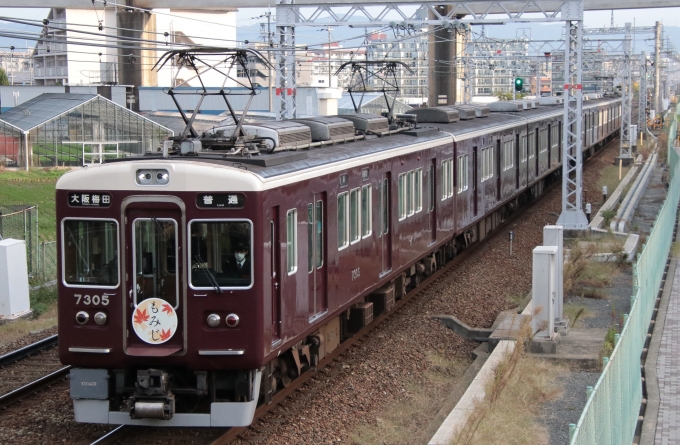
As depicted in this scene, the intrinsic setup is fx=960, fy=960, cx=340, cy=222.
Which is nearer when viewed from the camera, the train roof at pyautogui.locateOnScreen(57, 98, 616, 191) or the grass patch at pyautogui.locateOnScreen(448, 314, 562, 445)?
the train roof at pyautogui.locateOnScreen(57, 98, 616, 191)

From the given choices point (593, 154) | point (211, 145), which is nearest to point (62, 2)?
point (593, 154)

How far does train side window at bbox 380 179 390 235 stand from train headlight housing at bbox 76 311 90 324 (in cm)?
461

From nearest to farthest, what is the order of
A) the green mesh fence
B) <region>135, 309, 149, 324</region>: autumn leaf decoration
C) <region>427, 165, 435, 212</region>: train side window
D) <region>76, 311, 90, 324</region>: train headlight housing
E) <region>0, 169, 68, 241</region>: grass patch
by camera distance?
the green mesh fence, <region>135, 309, 149, 324</region>: autumn leaf decoration, <region>76, 311, 90, 324</region>: train headlight housing, <region>427, 165, 435, 212</region>: train side window, <region>0, 169, 68, 241</region>: grass patch

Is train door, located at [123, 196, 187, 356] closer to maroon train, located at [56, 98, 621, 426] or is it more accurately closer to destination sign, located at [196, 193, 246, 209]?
maroon train, located at [56, 98, 621, 426]

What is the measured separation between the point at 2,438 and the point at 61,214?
203cm

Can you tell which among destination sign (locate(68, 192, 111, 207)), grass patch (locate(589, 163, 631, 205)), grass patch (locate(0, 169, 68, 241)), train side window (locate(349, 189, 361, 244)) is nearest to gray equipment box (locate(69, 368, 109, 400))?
destination sign (locate(68, 192, 111, 207))

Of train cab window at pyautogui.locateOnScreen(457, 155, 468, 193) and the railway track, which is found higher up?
train cab window at pyautogui.locateOnScreen(457, 155, 468, 193)

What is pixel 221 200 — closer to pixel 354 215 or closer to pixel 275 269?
pixel 275 269

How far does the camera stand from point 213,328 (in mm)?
7750

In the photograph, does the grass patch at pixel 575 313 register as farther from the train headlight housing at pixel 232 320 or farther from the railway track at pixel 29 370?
the railway track at pixel 29 370

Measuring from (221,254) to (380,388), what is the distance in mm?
2927

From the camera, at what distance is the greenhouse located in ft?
103

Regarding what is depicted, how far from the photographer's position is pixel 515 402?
353 inches

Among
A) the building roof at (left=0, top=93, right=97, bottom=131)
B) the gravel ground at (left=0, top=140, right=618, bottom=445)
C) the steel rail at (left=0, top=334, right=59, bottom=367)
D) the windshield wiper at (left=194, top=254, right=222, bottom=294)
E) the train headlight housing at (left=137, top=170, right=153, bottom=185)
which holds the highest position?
the building roof at (left=0, top=93, right=97, bottom=131)
